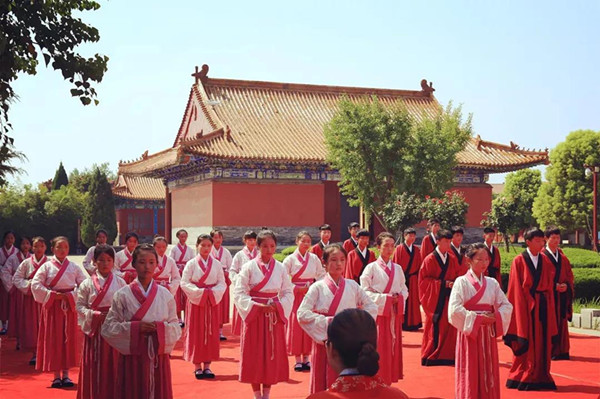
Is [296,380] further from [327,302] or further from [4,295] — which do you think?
[4,295]

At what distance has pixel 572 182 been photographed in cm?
3772

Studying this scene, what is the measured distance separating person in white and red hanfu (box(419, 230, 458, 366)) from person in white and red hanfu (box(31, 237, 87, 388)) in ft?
14.1

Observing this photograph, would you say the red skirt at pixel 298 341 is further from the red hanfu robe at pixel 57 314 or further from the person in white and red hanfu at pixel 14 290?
the person in white and red hanfu at pixel 14 290

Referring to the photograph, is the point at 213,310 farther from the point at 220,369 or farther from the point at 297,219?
the point at 297,219

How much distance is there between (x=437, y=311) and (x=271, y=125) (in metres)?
22.3

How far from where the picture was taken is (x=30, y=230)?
132ft

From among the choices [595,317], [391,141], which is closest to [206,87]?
[391,141]

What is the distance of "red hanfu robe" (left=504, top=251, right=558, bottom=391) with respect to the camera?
7922 mm

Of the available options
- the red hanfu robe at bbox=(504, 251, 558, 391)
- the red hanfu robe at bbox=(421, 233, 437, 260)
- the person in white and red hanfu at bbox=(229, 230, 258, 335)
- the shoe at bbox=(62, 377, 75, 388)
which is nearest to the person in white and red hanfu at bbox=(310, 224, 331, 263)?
the person in white and red hanfu at bbox=(229, 230, 258, 335)

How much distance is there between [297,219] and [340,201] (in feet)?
9.09

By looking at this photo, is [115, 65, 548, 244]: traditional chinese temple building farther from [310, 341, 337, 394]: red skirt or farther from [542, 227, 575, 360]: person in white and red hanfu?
[310, 341, 337, 394]: red skirt

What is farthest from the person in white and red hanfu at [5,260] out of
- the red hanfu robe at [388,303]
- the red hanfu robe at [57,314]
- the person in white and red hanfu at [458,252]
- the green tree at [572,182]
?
the green tree at [572,182]

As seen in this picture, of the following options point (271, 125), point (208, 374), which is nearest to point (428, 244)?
point (208, 374)

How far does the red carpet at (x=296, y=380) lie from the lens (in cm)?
775
